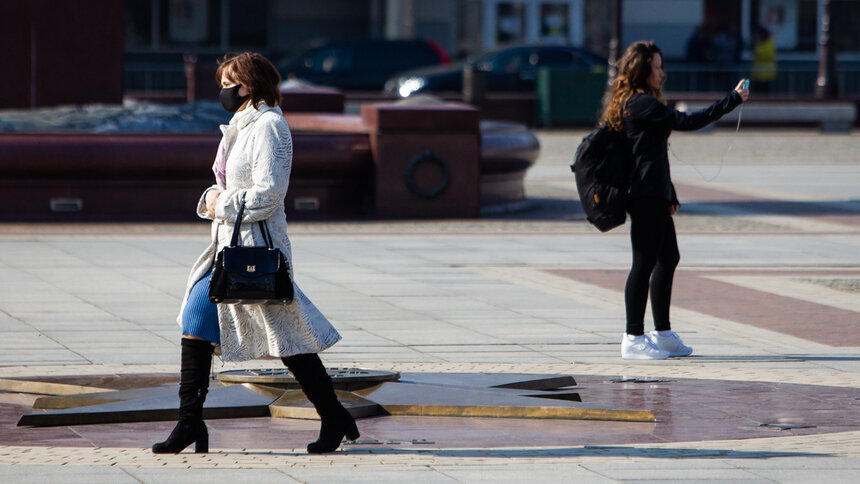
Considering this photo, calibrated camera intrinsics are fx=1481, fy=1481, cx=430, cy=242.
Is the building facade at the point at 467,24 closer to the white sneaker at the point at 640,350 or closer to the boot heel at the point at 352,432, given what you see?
the white sneaker at the point at 640,350

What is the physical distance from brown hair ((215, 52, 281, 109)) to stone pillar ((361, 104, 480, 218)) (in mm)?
9216

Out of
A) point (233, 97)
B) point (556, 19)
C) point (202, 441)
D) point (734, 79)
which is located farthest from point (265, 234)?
point (556, 19)

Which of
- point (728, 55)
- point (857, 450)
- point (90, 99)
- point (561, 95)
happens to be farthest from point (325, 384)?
point (728, 55)

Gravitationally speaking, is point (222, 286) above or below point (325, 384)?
above

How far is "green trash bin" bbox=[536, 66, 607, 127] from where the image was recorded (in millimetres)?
28656

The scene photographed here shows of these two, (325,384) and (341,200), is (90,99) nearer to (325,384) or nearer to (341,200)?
(341,200)

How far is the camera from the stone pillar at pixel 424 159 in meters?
14.6

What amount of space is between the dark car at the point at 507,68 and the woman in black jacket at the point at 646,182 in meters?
23.2

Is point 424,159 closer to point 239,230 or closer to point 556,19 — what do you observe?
point 239,230

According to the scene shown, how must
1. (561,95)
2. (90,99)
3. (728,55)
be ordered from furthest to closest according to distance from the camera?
1. (728,55)
2. (561,95)
3. (90,99)

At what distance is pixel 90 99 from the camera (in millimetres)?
17547

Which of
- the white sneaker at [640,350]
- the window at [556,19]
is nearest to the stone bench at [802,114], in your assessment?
the window at [556,19]

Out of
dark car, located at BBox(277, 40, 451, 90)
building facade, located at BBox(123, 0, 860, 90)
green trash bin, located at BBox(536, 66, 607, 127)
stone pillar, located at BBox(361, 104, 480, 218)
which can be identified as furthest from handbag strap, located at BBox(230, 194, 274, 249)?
building facade, located at BBox(123, 0, 860, 90)

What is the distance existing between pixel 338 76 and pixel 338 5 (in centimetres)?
730
